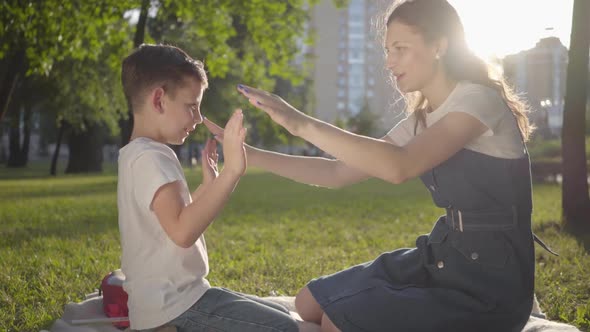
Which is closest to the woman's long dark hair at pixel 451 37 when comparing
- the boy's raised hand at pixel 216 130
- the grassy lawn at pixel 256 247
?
the boy's raised hand at pixel 216 130

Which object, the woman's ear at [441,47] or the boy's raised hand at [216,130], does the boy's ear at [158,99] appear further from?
the woman's ear at [441,47]

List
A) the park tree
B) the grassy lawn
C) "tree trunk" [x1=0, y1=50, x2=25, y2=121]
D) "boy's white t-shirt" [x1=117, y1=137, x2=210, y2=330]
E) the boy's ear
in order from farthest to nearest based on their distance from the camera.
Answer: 1. "tree trunk" [x1=0, y1=50, x2=25, y2=121]
2. the park tree
3. the grassy lawn
4. the boy's ear
5. "boy's white t-shirt" [x1=117, y1=137, x2=210, y2=330]

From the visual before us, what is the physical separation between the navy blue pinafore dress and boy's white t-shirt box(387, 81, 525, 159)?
0.04 metres

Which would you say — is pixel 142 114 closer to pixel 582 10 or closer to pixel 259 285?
pixel 259 285

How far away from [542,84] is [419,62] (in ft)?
214

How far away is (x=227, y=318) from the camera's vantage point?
271 cm

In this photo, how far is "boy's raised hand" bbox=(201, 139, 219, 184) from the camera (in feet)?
9.64

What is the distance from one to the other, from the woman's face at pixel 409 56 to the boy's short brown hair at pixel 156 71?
2.83 feet

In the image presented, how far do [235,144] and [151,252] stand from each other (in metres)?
0.59

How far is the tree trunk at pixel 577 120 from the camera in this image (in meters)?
8.00

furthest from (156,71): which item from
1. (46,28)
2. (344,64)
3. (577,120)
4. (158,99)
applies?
(344,64)

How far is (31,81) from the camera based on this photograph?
24.0 meters

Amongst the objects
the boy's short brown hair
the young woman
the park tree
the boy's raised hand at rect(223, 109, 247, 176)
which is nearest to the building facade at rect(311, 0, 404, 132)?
A: the park tree

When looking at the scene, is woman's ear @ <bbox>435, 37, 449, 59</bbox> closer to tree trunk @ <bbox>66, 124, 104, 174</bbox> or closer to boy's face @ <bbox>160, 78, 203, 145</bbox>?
boy's face @ <bbox>160, 78, 203, 145</bbox>
